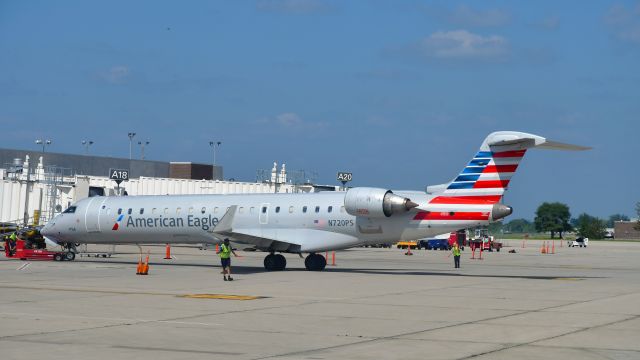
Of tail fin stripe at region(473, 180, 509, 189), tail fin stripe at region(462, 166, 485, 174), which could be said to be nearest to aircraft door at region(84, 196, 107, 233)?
tail fin stripe at region(462, 166, 485, 174)

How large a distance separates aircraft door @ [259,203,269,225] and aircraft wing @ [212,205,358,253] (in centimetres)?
58

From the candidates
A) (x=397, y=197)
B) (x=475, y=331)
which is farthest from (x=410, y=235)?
(x=475, y=331)

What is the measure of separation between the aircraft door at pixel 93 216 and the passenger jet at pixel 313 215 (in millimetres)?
47

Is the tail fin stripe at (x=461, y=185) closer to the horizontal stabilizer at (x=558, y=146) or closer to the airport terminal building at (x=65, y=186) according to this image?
the horizontal stabilizer at (x=558, y=146)

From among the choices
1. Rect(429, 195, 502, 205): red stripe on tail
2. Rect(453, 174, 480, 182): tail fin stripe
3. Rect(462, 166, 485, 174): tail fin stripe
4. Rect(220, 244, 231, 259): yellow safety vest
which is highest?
Rect(462, 166, 485, 174): tail fin stripe

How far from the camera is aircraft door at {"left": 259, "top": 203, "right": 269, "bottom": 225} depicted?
38812mm

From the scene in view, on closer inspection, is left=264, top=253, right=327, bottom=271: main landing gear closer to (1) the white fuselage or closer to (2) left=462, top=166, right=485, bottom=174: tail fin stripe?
(1) the white fuselage

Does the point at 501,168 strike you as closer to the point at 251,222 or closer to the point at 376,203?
the point at 376,203

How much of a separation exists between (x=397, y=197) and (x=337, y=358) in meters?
21.4

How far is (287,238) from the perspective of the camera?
37.9m

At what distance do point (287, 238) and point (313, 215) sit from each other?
1.45 m

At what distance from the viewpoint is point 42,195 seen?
71500mm

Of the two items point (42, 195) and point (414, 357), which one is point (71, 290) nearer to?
point (414, 357)

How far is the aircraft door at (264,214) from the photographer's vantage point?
127 ft
